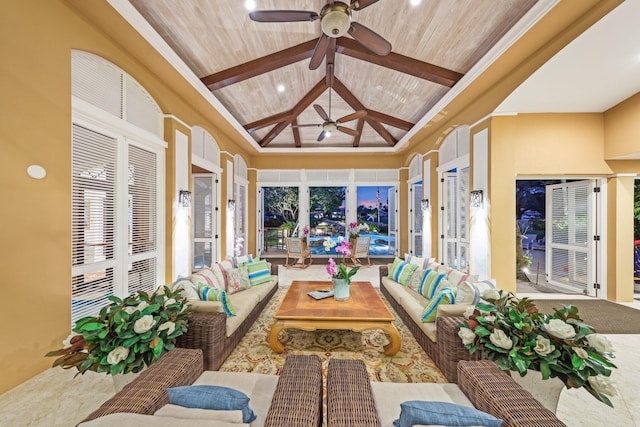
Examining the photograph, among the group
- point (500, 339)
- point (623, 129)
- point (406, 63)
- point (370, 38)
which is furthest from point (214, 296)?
point (623, 129)

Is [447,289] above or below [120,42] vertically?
below

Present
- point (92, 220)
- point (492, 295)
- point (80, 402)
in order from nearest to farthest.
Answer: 1. point (492, 295)
2. point (80, 402)
3. point (92, 220)

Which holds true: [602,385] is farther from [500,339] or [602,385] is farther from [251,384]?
[251,384]

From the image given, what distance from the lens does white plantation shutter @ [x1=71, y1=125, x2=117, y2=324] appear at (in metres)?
2.57

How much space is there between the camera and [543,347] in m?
1.43

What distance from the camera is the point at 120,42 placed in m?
2.82

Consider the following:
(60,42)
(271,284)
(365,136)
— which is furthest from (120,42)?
(365,136)

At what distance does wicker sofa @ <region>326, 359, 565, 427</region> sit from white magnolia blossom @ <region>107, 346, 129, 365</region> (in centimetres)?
120

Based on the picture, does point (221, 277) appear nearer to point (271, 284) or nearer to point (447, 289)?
point (271, 284)

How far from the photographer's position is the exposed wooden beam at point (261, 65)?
3.80 meters

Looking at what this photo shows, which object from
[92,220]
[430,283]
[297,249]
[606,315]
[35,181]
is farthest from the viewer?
[297,249]

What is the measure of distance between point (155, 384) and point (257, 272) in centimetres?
264

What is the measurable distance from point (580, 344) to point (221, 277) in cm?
322

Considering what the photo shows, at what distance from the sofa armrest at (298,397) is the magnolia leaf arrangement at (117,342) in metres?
0.86
